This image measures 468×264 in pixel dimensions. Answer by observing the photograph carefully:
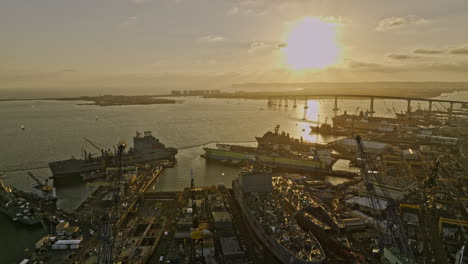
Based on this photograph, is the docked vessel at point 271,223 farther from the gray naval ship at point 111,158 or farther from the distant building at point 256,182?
the gray naval ship at point 111,158

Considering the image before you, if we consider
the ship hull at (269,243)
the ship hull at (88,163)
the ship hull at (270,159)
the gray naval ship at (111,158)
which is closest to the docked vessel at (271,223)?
the ship hull at (269,243)

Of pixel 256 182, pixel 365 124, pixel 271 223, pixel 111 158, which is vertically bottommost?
pixel 271 223

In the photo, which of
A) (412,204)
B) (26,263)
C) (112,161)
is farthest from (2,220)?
(412,204)

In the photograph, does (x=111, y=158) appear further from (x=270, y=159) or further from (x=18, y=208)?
(x=270, y=159)

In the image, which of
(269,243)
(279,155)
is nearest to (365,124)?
(279,155)

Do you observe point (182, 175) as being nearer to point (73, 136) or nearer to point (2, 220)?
point (2, 220)
